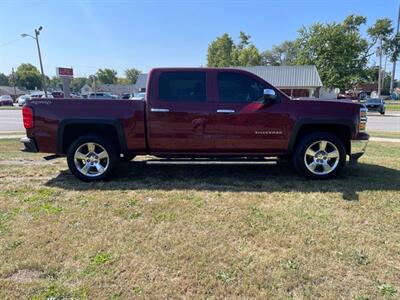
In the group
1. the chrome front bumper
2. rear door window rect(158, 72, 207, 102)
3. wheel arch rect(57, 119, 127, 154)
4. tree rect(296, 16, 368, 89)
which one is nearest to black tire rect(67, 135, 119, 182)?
wheel arch rect(57, 119, 127, 154)

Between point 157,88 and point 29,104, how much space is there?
6.93 ft

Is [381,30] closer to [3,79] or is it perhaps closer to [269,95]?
[269,95]

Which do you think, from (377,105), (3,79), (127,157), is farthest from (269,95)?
(3,79)

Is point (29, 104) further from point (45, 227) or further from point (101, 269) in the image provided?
point (101, 269)

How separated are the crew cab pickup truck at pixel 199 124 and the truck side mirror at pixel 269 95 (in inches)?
0.8

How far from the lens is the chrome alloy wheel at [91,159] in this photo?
5.49m

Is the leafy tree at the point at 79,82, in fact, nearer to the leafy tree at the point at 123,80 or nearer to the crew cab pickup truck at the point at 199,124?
the leafy tree at the point at 123,80

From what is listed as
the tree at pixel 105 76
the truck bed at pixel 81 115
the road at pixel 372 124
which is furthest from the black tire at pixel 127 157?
the tree at pixel 105 76

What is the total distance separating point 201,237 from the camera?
3514mm

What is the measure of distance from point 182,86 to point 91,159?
6.56 ft

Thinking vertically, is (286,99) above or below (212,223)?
above

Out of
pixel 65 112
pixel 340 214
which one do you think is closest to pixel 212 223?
pixel 340 214

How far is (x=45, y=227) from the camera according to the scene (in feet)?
12.4

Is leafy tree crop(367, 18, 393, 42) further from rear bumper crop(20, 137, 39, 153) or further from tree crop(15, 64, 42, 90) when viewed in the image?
tree crop(15, 64, 42, 90)
